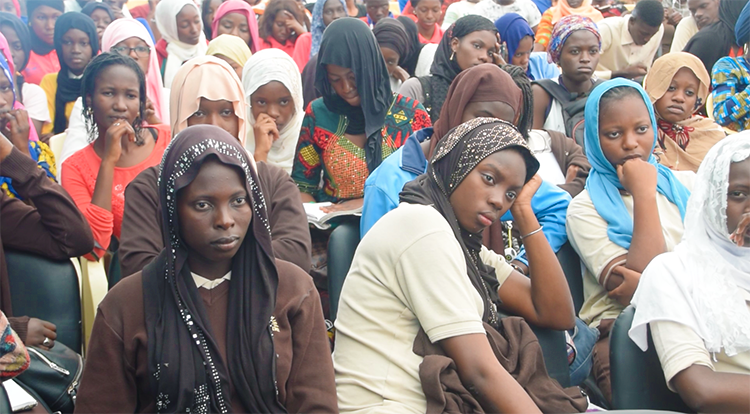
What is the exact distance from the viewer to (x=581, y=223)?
2.88m

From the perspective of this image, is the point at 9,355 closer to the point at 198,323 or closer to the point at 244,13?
the point at 198,323

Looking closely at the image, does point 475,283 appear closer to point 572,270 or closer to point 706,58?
point 572,270

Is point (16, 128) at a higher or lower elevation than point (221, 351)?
higher

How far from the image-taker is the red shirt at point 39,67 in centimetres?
597

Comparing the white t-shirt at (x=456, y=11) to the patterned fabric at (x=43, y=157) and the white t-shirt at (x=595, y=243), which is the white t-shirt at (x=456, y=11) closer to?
the patterned fabric at (x=43, y=157)

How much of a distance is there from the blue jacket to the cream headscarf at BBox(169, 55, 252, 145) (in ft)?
2.31

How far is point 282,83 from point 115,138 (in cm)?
102

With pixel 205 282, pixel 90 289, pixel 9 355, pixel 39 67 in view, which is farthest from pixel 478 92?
pixel 39 67

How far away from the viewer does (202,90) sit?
3.39 metres

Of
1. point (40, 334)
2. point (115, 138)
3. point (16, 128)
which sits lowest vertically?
point (40, 334)

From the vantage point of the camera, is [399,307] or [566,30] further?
[566,30]

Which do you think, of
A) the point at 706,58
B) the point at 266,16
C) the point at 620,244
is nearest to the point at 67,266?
the point at 620,244

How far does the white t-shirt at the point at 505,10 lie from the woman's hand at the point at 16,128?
4155 mm

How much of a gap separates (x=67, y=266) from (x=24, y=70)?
3753mm
